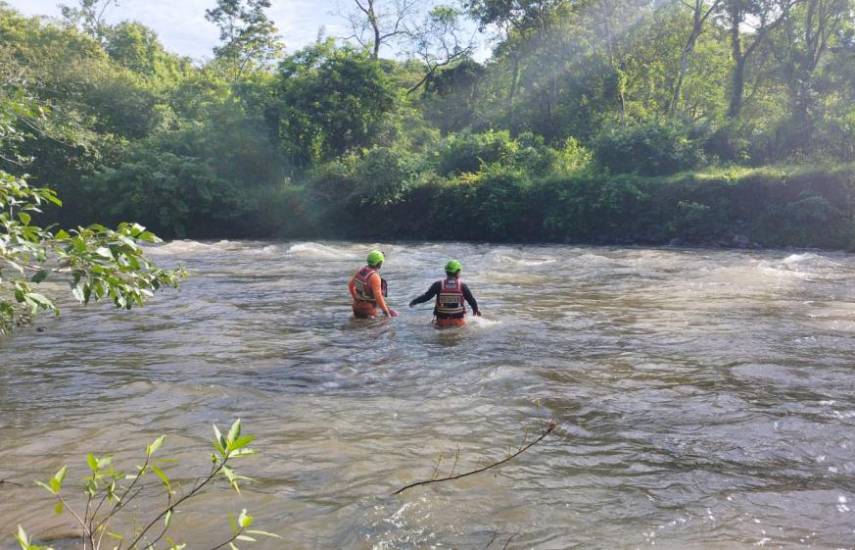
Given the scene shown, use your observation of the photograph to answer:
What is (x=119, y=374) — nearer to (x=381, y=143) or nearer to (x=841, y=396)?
(x=841, y=396)

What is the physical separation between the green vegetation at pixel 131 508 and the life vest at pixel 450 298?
5.22 meters

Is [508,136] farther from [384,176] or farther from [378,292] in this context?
[378,292]

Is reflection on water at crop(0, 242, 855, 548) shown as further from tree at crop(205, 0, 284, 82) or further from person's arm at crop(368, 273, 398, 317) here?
tree at crop(205, 0, 284, 82)

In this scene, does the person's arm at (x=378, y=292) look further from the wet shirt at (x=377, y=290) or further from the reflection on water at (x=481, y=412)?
the reflection on water at (x=481, y=412)

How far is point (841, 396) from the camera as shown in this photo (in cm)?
667

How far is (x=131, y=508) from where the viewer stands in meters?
4.43

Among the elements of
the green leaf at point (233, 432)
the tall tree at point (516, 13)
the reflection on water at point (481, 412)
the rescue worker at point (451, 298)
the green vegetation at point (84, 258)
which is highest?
the tall tree at point (516, 13)

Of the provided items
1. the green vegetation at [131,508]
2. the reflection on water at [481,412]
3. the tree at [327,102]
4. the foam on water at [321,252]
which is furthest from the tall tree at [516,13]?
the green vegetation at [131,508]

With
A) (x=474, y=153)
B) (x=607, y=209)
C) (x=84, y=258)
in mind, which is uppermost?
(x=474, y=153)

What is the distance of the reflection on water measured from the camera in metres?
4.38

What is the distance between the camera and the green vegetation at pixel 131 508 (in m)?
2.34

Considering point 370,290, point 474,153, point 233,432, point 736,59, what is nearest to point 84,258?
point 233,432

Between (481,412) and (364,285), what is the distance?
14.9ft

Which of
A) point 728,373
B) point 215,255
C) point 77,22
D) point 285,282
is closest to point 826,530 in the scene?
point 728,373
